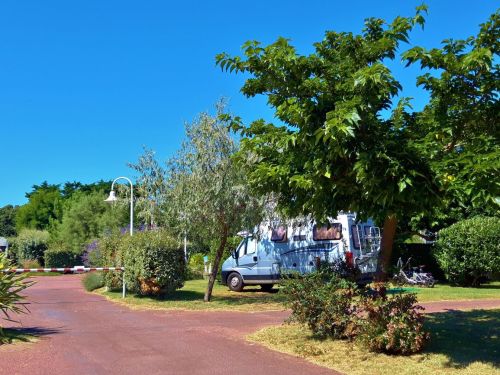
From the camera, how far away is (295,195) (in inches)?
336

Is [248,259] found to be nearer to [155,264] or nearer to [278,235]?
[278,235]

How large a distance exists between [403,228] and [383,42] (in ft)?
A: 56.6

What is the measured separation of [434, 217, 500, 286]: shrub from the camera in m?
18.5

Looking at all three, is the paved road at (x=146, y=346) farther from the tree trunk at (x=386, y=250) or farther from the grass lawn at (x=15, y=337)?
the tree trunk at (x=386, y=250)

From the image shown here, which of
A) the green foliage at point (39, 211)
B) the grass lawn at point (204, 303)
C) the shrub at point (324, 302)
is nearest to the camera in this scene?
the shrub at point (324, 302)

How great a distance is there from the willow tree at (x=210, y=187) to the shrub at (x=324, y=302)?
5.82m

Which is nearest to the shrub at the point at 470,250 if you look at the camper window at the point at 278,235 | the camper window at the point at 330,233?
the camper window at the point at 330,233

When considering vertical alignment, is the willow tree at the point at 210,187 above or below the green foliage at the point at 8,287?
above

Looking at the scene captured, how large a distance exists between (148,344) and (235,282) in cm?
1064

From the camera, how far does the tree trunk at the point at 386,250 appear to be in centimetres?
832

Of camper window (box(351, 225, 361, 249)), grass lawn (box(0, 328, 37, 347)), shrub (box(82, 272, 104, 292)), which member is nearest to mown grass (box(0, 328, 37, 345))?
grass lawn (box(0, 328, 37, 347))

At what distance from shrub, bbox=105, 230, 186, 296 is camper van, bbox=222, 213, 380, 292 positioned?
2707 mm

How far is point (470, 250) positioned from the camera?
61.9ft

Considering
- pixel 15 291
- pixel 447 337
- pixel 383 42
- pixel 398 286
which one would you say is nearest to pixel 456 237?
pixel 447 337
